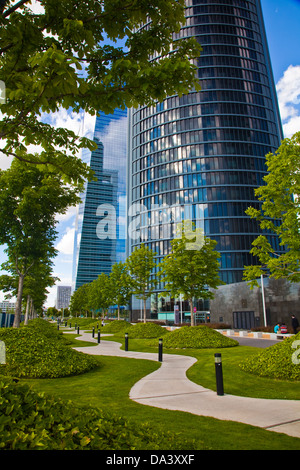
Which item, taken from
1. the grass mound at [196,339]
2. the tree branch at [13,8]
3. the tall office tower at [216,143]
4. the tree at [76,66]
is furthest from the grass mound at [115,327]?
the tall office tower at [216,143]

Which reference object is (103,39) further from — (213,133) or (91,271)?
(91,271)

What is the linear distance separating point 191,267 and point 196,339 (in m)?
5.78

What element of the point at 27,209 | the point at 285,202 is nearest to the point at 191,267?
the point at 285,202

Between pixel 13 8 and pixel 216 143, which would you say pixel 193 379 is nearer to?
pixel 13 8

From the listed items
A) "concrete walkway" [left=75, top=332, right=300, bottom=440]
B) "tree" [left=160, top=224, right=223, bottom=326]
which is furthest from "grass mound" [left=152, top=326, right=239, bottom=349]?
"concrete walkway" [left=75, top=332, right=300, bottom=440]

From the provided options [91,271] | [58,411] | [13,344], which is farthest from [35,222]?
[91,271]

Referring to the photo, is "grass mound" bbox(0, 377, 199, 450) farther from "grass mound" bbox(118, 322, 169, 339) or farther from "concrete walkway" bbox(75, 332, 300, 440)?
"grass mound" bbox(118, 322, 169, 339)

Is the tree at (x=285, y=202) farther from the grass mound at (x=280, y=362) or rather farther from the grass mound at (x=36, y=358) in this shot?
the grass mound at (x=36, y=358)

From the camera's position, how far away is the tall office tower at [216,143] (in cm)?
7219

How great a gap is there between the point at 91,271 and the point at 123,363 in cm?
15813

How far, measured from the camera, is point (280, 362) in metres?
9.08

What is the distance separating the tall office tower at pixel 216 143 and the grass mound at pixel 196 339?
5084 cm

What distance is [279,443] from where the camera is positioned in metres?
4.02

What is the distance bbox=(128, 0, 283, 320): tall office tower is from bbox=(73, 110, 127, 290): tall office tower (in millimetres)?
82325
